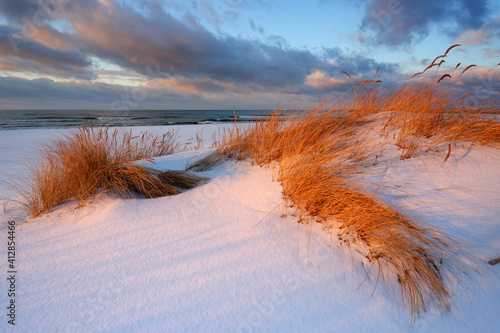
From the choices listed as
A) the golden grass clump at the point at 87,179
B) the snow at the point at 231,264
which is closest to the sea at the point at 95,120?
the golden grass clump at the point at 87,179

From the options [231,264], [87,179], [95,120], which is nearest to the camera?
[231,264]

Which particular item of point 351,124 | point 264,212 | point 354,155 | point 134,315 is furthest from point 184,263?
point 351,124

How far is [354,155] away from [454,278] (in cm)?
142

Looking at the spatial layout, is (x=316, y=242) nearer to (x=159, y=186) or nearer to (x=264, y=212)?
(x=264, y=212)

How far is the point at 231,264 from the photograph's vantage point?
1.57m

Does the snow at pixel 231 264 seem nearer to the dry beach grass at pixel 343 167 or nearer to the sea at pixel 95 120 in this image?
the dry beach grass at pixel 343 167

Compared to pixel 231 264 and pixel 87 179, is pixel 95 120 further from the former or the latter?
pixel 231 264

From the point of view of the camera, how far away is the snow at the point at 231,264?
1264 millimetres

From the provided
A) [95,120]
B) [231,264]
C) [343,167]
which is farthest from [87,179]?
[95,120]

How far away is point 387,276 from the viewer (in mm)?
1489

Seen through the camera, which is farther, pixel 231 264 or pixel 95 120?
pixel 95 120

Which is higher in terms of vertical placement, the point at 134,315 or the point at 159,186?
the point at 159,186

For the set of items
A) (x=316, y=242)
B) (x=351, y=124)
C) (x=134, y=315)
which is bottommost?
(x=134, y=315)

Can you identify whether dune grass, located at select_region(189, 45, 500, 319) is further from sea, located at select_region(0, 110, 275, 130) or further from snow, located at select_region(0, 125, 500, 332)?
sea, located at select_region(0, 110, 275, 130)
